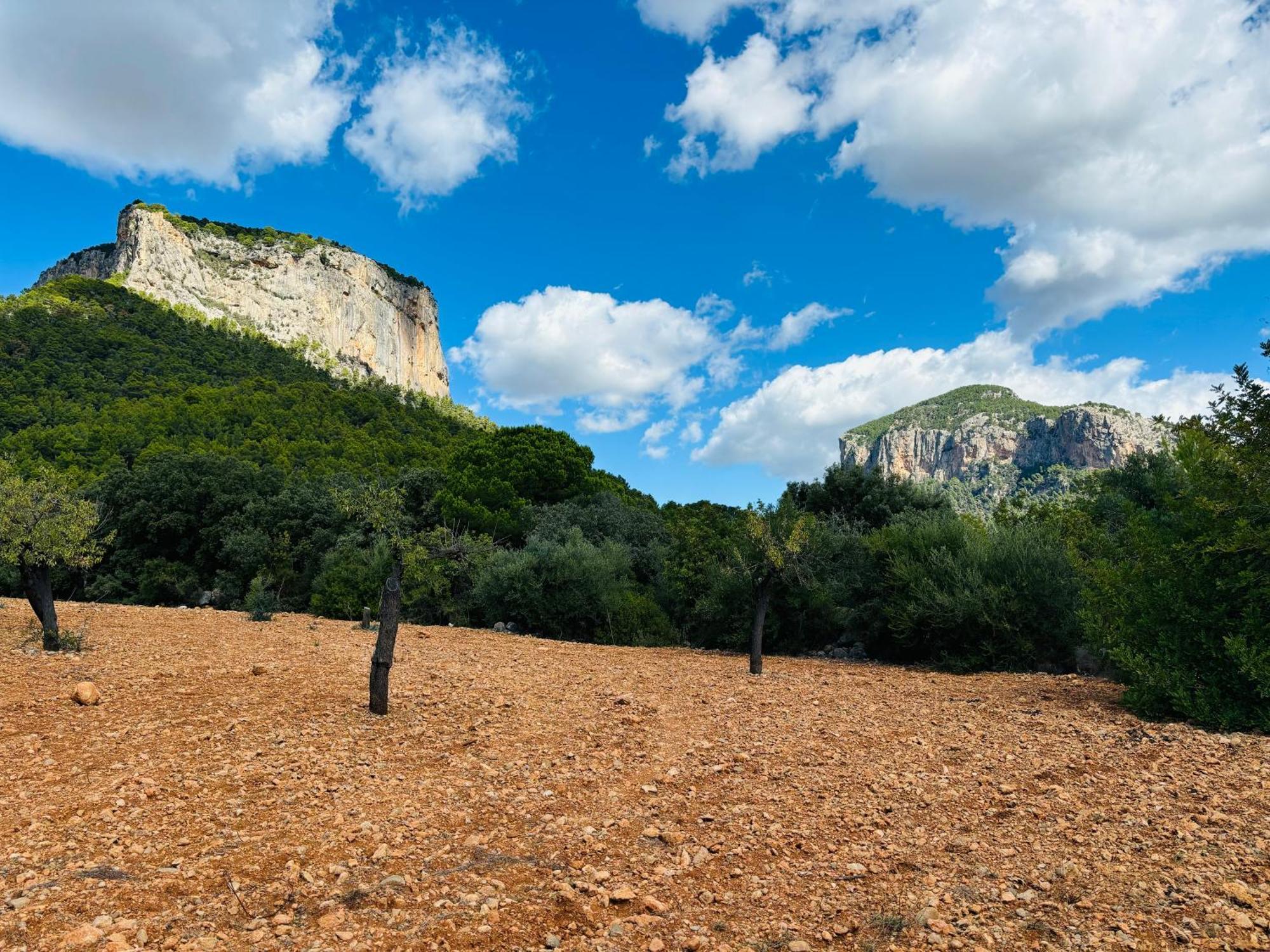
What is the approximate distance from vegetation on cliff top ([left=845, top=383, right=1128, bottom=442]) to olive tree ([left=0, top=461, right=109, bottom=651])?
125913 millimetres

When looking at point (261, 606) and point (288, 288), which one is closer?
point (261, 606)

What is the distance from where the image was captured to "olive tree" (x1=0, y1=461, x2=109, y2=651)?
10.7m

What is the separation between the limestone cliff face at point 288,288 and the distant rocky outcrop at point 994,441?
285ft

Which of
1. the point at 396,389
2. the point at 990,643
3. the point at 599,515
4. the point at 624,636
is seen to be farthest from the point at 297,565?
the point at 396,389

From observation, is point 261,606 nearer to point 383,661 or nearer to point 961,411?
point 383,661

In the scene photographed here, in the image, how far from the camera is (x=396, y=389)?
89.7 m

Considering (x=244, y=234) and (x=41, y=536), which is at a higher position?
(x=244, y=234)

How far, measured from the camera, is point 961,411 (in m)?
131

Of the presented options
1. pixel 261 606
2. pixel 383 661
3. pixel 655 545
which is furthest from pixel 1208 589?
pixel 261 606

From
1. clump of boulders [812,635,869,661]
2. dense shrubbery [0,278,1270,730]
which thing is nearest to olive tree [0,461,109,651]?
dense shrubbery [0,278,1270,730]

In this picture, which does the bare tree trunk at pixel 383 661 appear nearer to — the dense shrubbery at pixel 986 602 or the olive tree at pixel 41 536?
the olive tree at pixel 41 536

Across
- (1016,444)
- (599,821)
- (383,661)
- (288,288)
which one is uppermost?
(288,288)

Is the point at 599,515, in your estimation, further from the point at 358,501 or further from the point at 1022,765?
the point at 1022,765

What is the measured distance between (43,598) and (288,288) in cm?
11215
